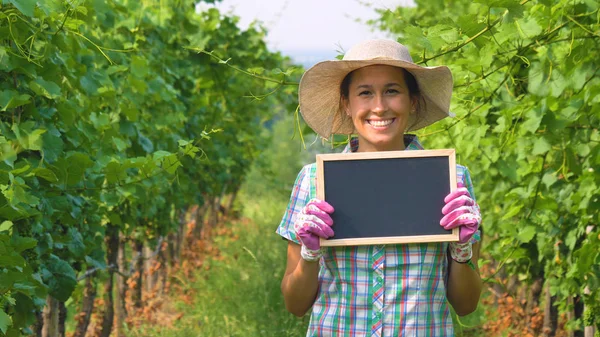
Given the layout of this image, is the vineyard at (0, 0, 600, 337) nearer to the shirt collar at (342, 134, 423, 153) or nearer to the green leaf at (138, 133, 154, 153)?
the green leaf at (138, 133, 154, 153)

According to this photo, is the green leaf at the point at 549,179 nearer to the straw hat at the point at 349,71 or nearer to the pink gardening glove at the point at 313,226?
the straw hat at the point at 349,71

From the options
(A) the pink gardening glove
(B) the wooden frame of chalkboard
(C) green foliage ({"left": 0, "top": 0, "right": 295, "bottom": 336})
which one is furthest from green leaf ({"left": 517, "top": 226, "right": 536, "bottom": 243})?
(A) the pink gardening glove

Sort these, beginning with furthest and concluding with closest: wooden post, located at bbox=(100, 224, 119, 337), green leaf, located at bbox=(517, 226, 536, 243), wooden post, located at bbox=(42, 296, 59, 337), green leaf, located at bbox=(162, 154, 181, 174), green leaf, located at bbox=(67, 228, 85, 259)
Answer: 1. wooden post, located at bbox=(100, 224, 119, 337)
2. wooden post, located at bbox=(42, 296, 59, 337)
3. green leaf, located at bbox=(517, 226, 536, 243)
4. green leaf, located at bbox=(67, 228, 85, 259)
5. green leaf, located at bbox=(162, 154, 181, 174)

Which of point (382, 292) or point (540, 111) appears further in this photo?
point (540, 111)

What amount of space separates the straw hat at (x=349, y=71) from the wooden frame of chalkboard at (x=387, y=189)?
0.84ft

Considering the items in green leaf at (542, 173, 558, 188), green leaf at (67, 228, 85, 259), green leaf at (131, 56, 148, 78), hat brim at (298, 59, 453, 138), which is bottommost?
green leaf at (67, 228, 85, 259)

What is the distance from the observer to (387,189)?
2615mm

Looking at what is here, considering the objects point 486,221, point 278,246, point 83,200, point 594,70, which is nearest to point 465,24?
point 594,70

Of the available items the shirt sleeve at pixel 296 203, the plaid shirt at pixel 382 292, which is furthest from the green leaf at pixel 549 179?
the shirt sleeve at pixel 296 203

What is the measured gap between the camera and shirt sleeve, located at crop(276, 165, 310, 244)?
266 centimetres

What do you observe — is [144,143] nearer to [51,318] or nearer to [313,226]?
[51,318]

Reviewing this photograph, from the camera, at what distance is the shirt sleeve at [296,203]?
2.66 metres

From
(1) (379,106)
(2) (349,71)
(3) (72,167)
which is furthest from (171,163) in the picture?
(1) (379,106)

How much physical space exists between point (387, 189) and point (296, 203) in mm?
248
